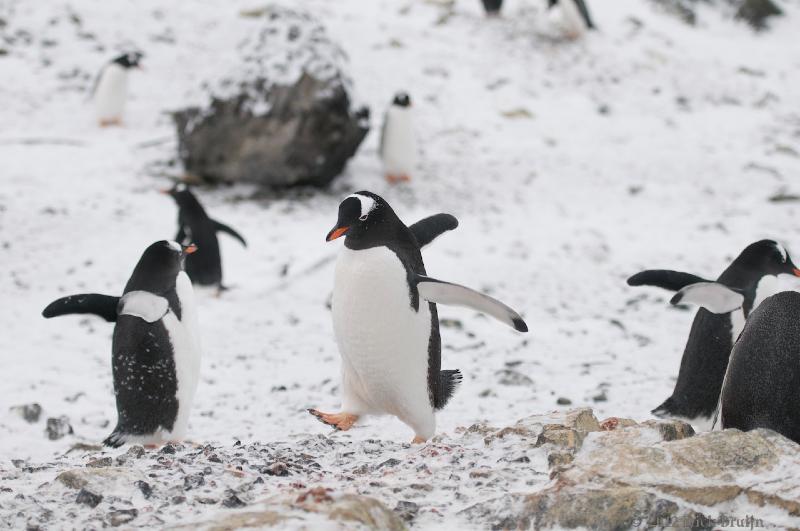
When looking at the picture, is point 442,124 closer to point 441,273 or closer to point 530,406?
point 441,273

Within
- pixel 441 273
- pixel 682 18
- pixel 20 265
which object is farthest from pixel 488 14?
pixel 20 265

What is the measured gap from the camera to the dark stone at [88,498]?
244 centimetres

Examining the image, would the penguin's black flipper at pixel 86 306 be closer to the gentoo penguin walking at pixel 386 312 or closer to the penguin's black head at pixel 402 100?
the gentoo penguin walking at pixel 386 312

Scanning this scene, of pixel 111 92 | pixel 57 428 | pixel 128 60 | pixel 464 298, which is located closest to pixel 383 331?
pixel 464 298

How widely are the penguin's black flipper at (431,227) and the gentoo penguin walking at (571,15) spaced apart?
8975 millimetres

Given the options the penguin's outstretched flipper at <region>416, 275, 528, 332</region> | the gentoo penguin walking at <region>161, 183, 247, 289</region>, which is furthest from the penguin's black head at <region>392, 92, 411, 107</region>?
the penguin's outstretched flipper at <region>416, 275, 528, 332</region>

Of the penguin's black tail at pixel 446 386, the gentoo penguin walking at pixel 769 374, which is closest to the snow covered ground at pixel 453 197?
the penguin's black tail at pixel 446 386

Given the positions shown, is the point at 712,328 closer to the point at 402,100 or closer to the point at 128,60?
the point at 402,100

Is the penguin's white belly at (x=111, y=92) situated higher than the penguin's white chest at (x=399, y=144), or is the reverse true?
the penguin's white belly at (x=111, y=92)

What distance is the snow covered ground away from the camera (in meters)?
4.97

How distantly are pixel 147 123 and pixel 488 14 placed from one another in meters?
5.71

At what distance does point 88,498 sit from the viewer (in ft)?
8.01

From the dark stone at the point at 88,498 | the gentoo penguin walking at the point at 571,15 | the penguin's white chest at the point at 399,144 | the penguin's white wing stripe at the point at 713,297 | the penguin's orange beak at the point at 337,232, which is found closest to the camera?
the dark stone at the point at 88,498

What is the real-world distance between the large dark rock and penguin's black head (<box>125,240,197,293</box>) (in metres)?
4.11
